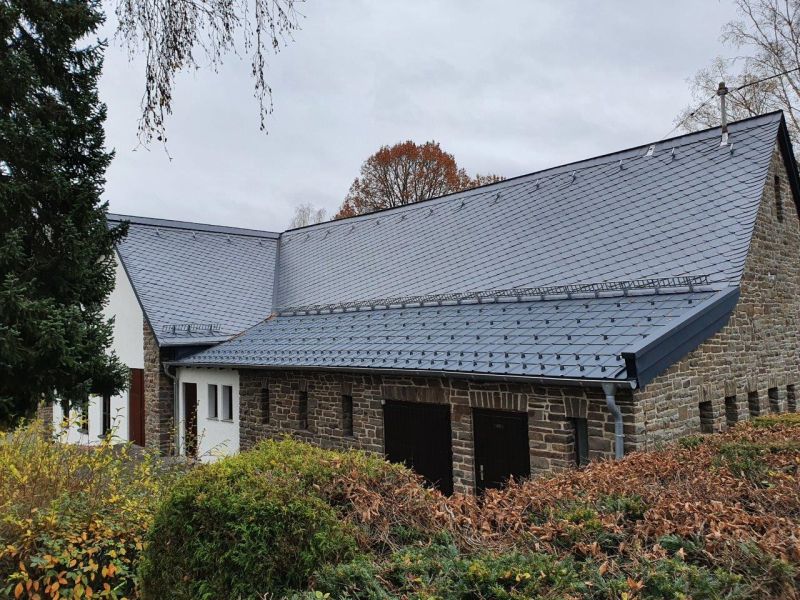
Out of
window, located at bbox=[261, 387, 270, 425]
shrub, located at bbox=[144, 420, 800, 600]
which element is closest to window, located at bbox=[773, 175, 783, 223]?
shrub, located at bbox=[144, 420, 800, 600]

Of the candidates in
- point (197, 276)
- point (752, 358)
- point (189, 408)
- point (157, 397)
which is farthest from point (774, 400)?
point (197, 276)

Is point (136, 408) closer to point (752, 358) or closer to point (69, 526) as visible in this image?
point (69, 526)

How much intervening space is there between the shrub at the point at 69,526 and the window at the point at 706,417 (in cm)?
749

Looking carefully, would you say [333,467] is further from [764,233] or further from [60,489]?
[764,233]

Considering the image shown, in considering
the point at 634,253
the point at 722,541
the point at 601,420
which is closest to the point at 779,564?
the point at 722,541

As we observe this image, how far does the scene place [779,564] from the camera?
2715 mm

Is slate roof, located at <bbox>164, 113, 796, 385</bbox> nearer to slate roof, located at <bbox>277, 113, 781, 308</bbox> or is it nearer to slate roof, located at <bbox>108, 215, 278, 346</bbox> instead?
slate roof, located at <bbox>277, 113, 781, 308</bbox>

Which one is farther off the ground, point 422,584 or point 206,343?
point 206,343

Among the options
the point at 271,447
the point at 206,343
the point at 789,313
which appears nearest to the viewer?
the point at 271,447

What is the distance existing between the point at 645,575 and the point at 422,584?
1034mm

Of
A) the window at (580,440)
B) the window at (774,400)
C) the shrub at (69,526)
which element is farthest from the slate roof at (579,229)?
the shrub at (69,526)

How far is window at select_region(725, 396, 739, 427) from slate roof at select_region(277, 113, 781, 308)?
2.12 metres

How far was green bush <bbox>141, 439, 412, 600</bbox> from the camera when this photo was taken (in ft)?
11.3

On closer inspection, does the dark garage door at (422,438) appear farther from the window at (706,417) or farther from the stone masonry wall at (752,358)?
the window at (706,417)
